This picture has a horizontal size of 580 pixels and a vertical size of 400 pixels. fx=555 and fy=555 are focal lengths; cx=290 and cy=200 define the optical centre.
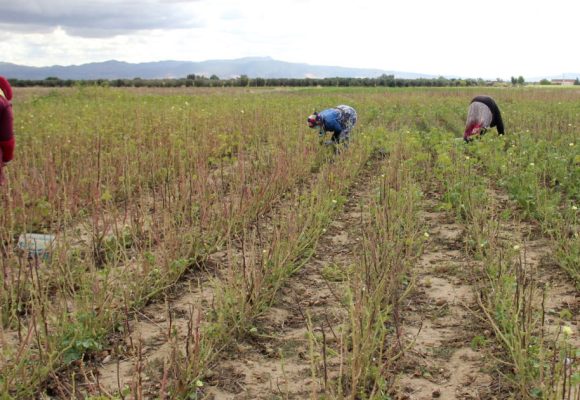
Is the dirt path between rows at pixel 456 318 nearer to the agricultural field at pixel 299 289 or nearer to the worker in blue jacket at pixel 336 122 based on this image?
the agricultural field at pixel 299 289

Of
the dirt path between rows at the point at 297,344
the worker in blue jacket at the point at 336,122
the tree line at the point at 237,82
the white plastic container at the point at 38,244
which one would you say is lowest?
the dirt path between rows at the point at 297,344

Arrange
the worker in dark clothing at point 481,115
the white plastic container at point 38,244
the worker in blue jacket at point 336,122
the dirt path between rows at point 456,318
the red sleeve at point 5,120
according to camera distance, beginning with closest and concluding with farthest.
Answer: the dirt path between rows at point 456,318, the white plastic container at point 38,244, the red sleeve at point 5,120, the worker in blue jacket at point 336,122, the worker in dark clothing at point 481,115

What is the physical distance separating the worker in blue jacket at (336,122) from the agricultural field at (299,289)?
60 centimetres

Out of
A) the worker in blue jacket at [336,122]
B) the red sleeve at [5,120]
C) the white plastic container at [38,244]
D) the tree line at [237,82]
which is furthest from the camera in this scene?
the tree line at [237,82]

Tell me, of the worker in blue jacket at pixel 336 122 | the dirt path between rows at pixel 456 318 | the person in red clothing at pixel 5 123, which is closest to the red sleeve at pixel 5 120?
the person in red clothing at pixel 5 123

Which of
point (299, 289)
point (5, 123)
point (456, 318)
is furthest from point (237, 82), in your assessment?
point (456, 318)

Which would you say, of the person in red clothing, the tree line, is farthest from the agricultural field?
the tree line

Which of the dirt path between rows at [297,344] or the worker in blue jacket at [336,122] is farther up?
the worker in blue jacket at [336,122]

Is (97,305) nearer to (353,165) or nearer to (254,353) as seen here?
(254,353)

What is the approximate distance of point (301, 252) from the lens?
4.77m

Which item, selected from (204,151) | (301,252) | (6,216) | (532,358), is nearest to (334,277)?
(301,252)

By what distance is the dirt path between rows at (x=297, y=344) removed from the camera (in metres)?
2.87

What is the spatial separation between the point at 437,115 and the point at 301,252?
11691mm

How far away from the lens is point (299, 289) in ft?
13.7
